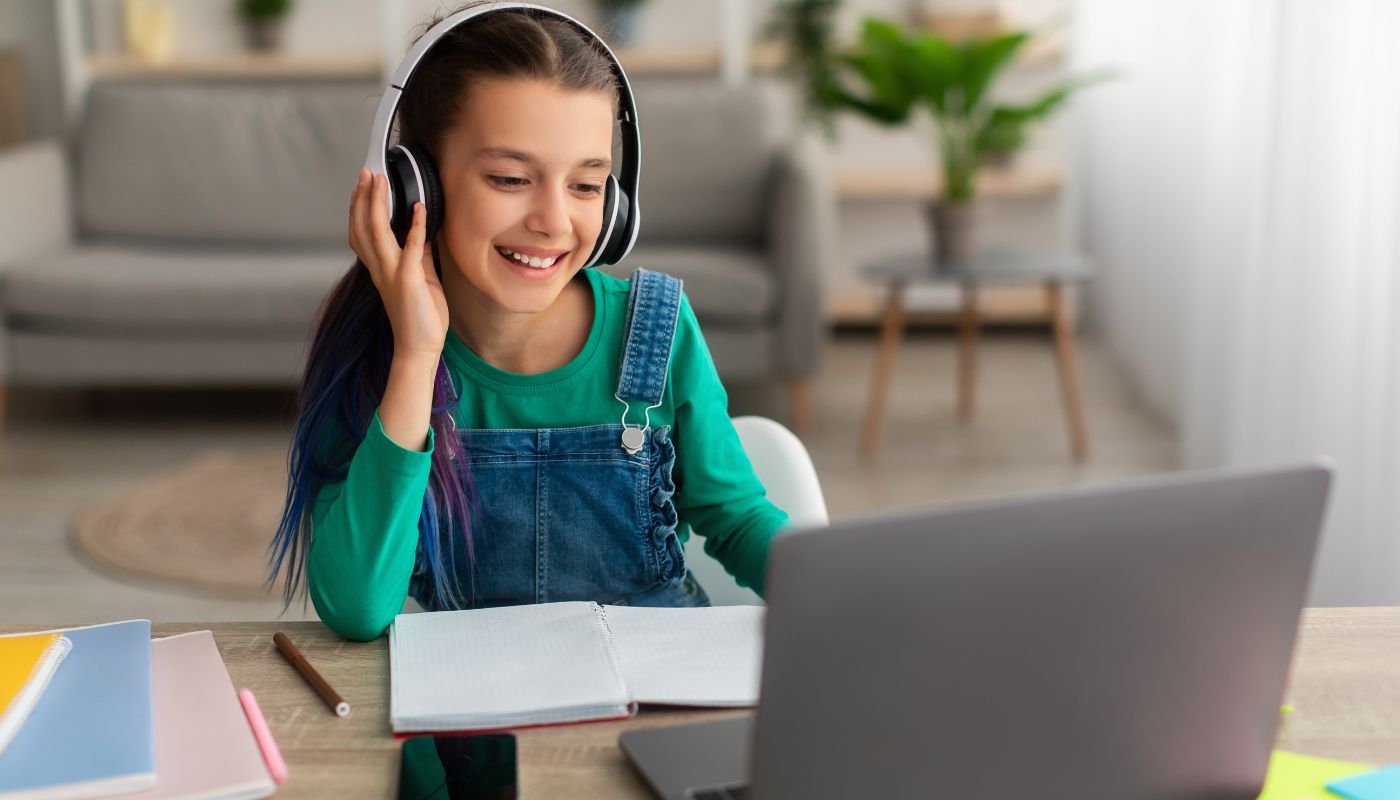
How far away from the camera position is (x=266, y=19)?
15.6 feet

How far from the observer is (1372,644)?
936 millimetres

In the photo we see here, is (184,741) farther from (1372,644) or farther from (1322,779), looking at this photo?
(1372,644)

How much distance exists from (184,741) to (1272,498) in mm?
567

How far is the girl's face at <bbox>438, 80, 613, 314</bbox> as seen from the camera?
106cm

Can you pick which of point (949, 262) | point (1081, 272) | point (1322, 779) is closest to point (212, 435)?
point (949, 262)

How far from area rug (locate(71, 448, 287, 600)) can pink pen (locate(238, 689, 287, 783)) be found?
179 cm

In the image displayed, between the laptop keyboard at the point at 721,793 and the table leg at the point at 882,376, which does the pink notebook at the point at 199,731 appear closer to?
the laptop keyboard at the point at 721,793

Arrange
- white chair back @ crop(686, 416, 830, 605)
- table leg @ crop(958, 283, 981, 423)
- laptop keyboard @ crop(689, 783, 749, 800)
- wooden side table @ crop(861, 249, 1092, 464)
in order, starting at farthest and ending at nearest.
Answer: table leg @ crop(958, 283, 981, 423) < wooden side table @ crop(861, 249, 1092, 464) < white chair back @ crop(686, 416, 830, 605) < laptop keyboard @ crop(689, 783, 749, 800)

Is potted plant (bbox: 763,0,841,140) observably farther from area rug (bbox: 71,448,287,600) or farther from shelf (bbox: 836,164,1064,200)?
area rug (bbox: 71,448,287,600)

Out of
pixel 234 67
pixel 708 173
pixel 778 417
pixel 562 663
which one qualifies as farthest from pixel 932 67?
pixel 562 663

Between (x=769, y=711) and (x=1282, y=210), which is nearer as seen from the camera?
(x=769, y=711)

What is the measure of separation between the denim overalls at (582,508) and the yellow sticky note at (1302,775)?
1.64 feet

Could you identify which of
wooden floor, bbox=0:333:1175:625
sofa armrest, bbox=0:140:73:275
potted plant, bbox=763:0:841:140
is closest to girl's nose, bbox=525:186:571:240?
wooden floor, bbox=0:333:1175:625

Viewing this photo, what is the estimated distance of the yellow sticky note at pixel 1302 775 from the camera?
75cm
